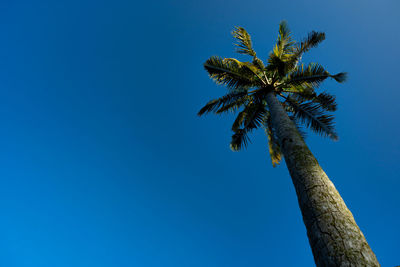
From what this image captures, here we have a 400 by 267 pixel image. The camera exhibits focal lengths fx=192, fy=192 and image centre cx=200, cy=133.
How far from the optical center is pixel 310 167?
346 centimetres

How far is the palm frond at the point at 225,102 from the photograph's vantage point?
870cm

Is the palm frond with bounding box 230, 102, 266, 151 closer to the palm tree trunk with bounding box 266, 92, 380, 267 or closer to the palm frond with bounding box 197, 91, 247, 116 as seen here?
the palm frond with bounding box 197, 91, 247, 116

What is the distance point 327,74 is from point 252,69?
284 centimetres

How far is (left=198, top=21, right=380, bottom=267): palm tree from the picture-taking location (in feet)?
7.45

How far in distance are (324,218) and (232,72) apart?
6.43m

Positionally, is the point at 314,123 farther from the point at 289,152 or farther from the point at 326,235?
the point at 326,235

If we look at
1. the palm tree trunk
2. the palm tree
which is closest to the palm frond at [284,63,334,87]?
the palm tree

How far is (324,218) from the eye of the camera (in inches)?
99.7

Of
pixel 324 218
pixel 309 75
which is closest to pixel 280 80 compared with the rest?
Result: pixel 309 75

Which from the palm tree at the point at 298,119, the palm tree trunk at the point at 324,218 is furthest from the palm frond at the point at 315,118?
the palm tree trunk at the point at 324,218

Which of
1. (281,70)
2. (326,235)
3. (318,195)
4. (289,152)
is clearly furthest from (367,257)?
(281,70)

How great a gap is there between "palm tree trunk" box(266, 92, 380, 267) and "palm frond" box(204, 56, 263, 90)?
455 centimetres

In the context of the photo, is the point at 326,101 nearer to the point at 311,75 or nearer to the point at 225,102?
the point at 311,75

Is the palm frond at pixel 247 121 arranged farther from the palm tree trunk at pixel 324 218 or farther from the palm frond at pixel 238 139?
the palm tree trunk at pixel 324 218
